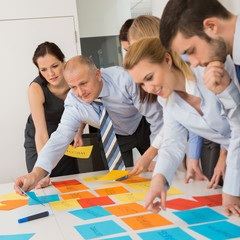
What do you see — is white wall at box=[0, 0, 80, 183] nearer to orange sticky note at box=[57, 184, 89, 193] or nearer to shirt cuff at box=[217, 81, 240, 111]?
orange sticky note at box=[57, 184, 89, 193]

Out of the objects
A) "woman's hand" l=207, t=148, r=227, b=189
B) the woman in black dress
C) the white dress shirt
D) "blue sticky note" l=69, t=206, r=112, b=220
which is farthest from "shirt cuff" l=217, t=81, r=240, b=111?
the woman in black dress

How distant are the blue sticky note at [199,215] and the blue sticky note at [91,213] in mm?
272

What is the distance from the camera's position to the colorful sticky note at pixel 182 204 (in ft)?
4.40

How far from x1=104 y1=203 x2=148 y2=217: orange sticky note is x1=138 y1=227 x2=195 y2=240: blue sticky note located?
0.70 ft

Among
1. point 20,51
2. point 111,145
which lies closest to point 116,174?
point 111,145

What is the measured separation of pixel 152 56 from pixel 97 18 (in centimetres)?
250

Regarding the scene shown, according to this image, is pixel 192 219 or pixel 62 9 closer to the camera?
pixel 192 219

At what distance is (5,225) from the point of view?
1.33 m

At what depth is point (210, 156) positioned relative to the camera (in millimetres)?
2131

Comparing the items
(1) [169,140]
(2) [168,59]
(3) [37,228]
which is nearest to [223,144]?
(1) [169,140]

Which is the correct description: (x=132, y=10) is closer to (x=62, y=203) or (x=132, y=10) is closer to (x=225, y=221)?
(x=62, y=203)

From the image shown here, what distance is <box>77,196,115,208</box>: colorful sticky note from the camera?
1467mm

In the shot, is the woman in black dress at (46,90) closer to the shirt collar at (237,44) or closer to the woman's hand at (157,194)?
the woman's hand at (157,194)

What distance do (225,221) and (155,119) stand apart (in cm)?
99
